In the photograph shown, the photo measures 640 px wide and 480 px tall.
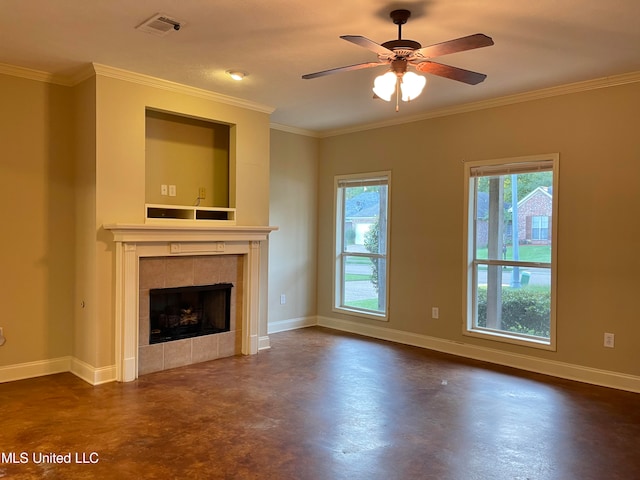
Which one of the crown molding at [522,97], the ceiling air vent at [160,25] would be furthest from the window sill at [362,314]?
the ceiling air vent at [160,25]

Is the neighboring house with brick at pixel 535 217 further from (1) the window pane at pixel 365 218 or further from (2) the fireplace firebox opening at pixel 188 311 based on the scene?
(2) the fireplace firebox opening at pixel 188 311

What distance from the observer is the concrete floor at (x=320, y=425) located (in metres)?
2.64

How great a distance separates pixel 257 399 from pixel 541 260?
2.91 meters

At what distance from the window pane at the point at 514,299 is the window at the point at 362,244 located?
3.92ft

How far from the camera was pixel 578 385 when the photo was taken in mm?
4137

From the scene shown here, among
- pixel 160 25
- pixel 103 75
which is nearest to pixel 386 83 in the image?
pixel 160 25

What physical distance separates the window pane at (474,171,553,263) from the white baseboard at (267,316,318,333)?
247cm

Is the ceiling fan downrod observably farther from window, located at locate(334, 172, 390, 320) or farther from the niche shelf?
window, located at locate(334, 172, 390, 320)

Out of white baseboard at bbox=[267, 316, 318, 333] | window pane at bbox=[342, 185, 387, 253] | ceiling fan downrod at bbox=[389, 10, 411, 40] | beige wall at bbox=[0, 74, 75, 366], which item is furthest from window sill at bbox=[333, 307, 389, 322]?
ceiling fan downrod at bbox=[389, 10, 411, 40]

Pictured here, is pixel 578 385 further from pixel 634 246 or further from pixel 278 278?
pixel 278 278

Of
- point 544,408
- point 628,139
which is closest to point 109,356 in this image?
point 544,408

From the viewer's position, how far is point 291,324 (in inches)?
246

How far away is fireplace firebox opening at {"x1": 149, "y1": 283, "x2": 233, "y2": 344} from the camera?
4.54m

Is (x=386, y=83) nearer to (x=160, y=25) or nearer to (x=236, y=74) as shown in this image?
(x=160, y=25)
